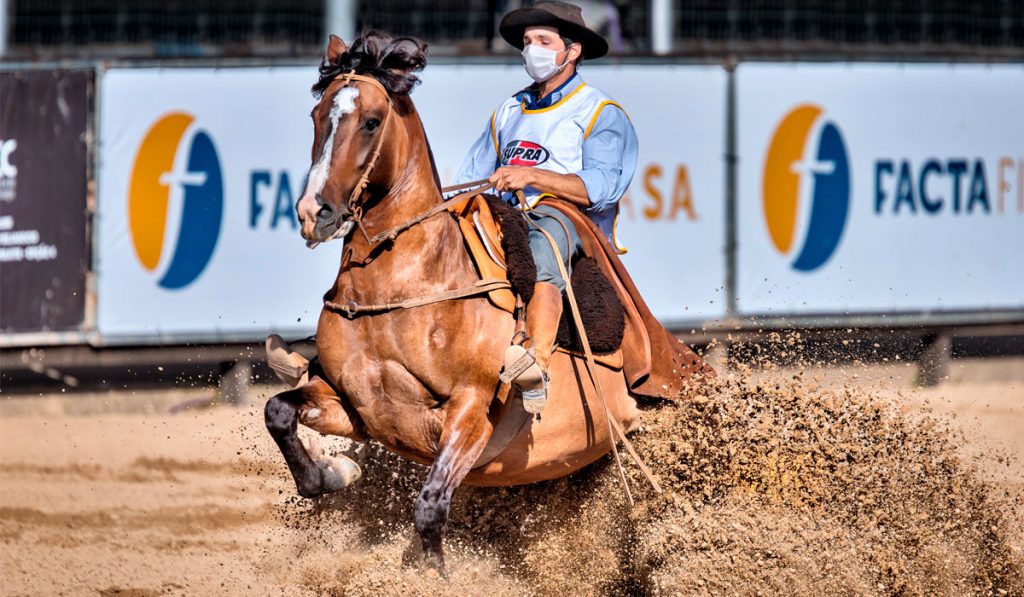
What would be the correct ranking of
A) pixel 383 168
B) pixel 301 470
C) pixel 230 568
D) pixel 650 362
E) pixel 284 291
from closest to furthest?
1. pixel 383 168
2. pixel 301 470
3. pixel 650 362
4. pixel 230 568
5. pixel 284 291

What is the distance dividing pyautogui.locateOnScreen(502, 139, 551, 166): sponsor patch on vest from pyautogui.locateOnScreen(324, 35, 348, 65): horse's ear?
89cm

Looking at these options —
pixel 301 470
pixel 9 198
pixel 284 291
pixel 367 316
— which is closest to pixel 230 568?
pixel 301 470

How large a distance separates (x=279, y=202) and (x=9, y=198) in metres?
2.01

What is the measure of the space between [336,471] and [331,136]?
1.32 meters

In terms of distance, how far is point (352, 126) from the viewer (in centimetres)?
425

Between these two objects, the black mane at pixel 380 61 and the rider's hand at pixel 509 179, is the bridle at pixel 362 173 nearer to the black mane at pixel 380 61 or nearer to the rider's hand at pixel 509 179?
the black mane at pixel 380 61

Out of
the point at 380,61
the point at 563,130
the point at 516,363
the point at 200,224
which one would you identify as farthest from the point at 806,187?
the point at 380,61

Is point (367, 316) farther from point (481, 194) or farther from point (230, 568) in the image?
point (230, 568)

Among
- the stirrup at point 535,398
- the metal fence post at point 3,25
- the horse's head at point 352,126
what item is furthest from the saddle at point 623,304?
the metal fence post at point 3,25

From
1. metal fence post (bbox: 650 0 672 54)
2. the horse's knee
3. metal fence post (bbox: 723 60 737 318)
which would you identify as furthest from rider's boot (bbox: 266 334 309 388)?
metal fence post (bbox: 650 0 672 54)

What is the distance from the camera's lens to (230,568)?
629 centimetres

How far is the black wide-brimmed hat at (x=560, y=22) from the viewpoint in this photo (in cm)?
512

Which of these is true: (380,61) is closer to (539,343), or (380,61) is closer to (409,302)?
(409,302)

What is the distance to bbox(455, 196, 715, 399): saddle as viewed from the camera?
15.5ft
